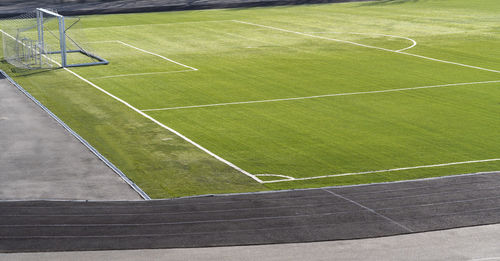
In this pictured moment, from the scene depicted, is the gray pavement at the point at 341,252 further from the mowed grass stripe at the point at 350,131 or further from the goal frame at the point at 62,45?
the goal frame at the point at 62,45

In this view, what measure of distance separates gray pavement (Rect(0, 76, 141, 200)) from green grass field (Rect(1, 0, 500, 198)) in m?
0.68

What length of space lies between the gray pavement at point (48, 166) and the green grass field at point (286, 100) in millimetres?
681

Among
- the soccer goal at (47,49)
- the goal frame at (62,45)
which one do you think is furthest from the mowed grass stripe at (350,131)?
the soccer goal at (47,49)

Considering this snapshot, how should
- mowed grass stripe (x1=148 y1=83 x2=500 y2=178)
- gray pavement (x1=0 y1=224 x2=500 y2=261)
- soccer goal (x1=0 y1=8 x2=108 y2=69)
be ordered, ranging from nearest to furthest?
gray pavement (x1=0 y1=224 x2=500 y2=261), mowed grass stripe (x1=148 y1=83 x2=500 y2=178), soccer goal (x1=0 y1=8 x2=108 y2=69)

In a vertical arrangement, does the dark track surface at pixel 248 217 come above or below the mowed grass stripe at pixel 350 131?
above

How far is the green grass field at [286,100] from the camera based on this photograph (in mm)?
17438

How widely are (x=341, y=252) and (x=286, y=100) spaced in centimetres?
1279

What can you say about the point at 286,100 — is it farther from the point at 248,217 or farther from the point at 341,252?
the point at 341,252

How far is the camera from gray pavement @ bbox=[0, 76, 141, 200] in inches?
590

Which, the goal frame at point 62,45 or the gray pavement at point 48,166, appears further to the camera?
the goal frame at point 62,45

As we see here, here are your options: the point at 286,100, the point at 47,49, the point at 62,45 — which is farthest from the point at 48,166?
the point at 47,49

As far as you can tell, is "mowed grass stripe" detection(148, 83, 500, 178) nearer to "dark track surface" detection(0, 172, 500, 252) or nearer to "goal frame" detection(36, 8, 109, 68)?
"dark track surface" detection(0, 172, 500, 252)

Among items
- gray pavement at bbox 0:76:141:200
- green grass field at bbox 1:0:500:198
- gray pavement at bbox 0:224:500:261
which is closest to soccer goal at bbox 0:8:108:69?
green grass field at bbox 1:0:500:198

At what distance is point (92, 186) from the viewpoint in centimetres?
1544
